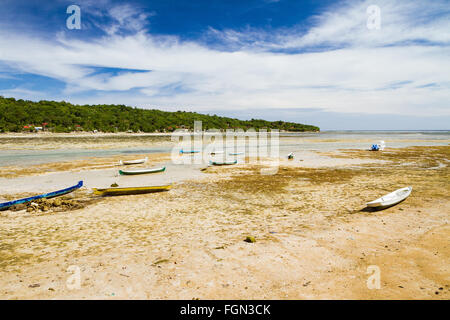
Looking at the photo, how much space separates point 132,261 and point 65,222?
5.72 m

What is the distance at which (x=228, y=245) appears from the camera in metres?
8.43

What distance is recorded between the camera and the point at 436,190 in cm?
1539

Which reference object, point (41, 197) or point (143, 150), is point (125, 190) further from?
point (143, 150)

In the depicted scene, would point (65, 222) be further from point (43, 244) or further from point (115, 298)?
point (115, 298)

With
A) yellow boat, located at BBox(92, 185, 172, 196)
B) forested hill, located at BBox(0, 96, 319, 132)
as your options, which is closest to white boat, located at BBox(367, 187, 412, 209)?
yellow boat, located at BBox(92, 185, 172, 196)

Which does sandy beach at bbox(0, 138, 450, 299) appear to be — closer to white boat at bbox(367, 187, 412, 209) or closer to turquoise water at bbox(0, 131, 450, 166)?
white boat at bbox(367, 187, 412, 209)

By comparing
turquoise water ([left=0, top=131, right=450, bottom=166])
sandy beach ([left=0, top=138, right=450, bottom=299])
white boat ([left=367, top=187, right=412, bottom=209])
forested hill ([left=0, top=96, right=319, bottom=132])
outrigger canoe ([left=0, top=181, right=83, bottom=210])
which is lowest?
sandy beach ([left=0, top=138, right=450, bottom=299])

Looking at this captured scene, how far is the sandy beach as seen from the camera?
596cm

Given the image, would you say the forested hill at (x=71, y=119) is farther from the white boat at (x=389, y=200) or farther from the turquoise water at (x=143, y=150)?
the white boat at (x=389, y=200)

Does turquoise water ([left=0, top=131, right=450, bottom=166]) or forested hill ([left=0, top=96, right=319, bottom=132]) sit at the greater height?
forested hill ([left=0, top=96, right=319, bottom=132])

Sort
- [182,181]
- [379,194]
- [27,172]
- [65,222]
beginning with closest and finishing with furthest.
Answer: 1. [65,222]
2. [379,194]
3. [182,181]
4. [27,172]

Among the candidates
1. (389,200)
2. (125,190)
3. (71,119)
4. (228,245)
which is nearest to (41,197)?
(125,190)

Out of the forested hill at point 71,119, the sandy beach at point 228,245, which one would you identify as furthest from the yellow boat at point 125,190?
the forested hill at point 71,119
